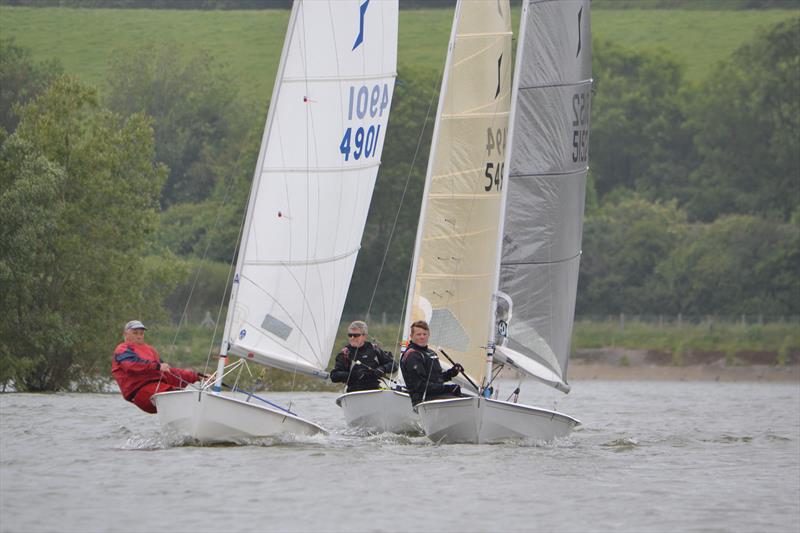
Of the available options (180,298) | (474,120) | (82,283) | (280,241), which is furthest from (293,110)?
(180,298)

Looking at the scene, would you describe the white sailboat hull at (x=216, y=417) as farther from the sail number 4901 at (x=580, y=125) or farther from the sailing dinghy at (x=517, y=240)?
the sail number 4901 at (x=580, y=125)

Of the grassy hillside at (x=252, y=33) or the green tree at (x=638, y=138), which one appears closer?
the green tree at (x=638, y=138)

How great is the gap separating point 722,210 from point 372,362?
213ft

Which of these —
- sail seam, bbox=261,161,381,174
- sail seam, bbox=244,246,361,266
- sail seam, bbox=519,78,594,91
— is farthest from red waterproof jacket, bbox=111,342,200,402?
sail seam, bbox=519,78,594,91

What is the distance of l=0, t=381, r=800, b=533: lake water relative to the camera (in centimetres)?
1605

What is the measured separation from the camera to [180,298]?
60219 mm

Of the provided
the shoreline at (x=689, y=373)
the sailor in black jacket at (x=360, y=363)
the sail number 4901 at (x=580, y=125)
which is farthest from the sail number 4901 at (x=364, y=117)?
the shoreline at (x=689, y=373)

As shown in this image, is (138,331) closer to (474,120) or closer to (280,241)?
(280,241)

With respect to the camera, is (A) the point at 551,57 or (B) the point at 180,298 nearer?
(A) the point at 551,57

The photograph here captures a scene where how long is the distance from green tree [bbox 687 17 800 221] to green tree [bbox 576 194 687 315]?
8.17 meters

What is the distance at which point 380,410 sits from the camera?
23.6 m

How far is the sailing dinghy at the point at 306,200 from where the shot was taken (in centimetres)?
2170

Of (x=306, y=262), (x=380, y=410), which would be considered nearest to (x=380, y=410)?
(x=380, y=410)

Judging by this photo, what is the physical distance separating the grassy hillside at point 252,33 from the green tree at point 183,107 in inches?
104
